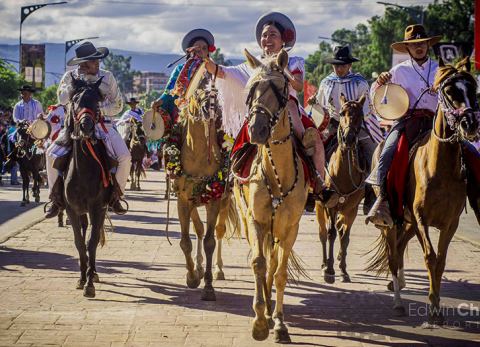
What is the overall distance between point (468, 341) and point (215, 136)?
427cm

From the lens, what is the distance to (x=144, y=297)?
424 inches

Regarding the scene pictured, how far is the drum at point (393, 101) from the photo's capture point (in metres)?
10.4

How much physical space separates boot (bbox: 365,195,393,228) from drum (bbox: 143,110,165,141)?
10.0ft

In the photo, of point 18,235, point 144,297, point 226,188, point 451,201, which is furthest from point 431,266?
point 18,235

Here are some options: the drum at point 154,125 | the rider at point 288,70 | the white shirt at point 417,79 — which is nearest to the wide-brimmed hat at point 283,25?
the rider at point 288,70

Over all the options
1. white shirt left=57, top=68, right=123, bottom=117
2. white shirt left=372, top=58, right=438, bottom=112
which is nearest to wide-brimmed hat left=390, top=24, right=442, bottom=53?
white shirt left=372, top=58, right=438, bottom=112

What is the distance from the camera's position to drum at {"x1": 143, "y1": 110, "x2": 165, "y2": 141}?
11336 millimetres

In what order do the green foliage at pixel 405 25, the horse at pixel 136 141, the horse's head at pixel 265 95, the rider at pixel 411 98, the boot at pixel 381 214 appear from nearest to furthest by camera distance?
the horse's head at pixel 265 95 → the boot at pixel 381 214 → the rider at pixel 411 98 → the horse at pixel 136 141 → the green foliage at pixel 405 25

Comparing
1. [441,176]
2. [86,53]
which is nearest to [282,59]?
[441,176]

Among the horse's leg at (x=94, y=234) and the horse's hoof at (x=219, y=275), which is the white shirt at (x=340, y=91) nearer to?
the horse's hoof at (x=219, y=275)

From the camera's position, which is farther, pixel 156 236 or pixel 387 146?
pixel 156 236

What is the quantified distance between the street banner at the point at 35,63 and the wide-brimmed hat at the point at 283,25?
156 feet

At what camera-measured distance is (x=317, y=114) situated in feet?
43.9

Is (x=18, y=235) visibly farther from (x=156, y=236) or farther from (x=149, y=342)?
(x=149, y=342)
